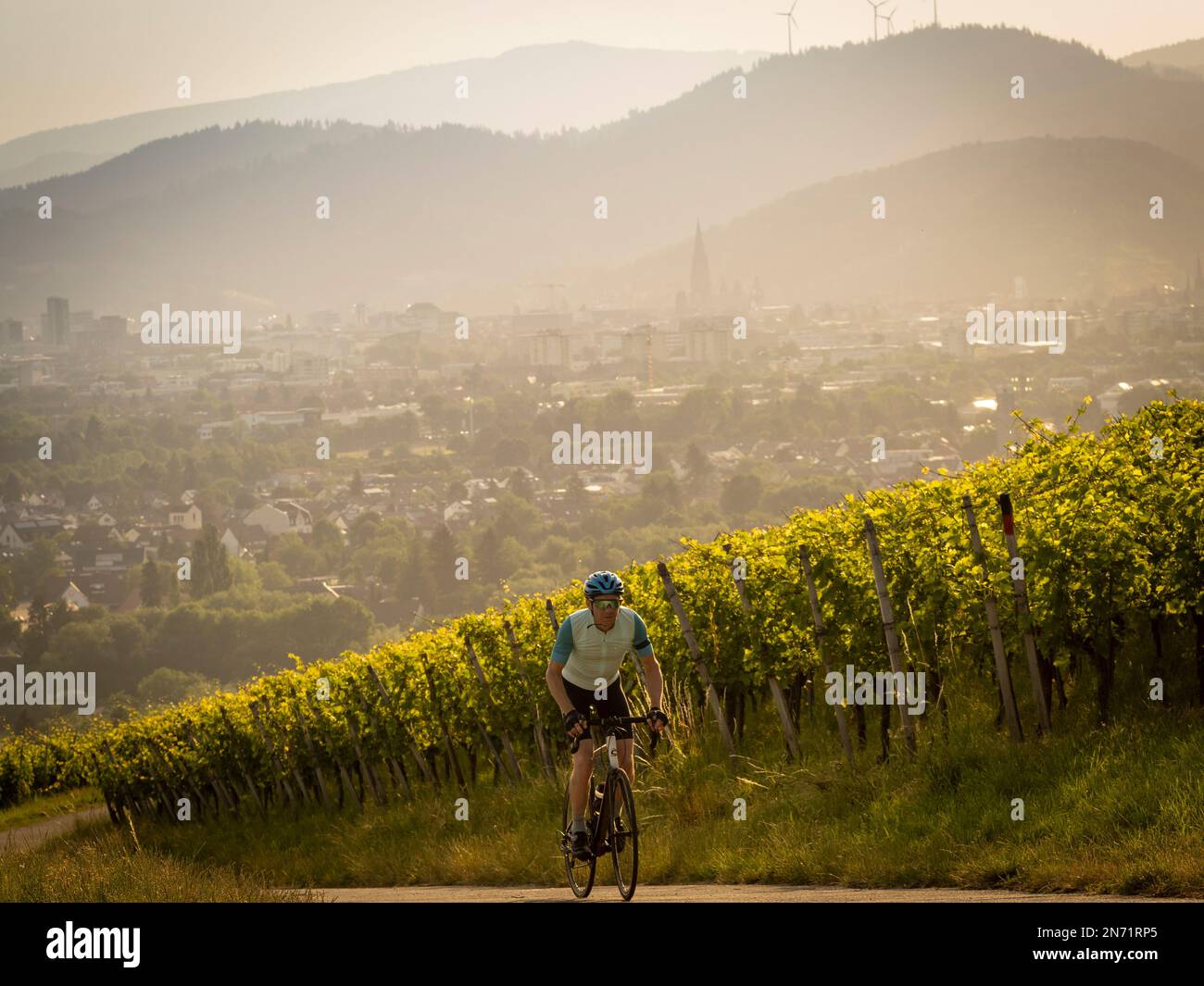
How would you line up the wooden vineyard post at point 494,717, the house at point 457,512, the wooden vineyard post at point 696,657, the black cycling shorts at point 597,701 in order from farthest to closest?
the house at point 457,512, the wooden vineyard post at point 494,717, the wooden vineyard post at point 696,657, the black cycling shorts at point 597,701

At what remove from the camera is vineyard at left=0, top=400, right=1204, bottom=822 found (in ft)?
38.7

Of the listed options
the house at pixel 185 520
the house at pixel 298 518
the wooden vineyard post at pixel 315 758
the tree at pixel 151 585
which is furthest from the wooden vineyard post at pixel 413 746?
the house at pixel 185 520

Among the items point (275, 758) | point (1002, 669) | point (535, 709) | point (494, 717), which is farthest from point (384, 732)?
point (1002, 669)

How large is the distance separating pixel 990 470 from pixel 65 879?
10943mm

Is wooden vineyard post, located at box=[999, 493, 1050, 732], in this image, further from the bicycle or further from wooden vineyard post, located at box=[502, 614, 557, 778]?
wooden vineyard post, located at box=[502, 614, 557, 778]

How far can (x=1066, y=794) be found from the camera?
33.6 ft

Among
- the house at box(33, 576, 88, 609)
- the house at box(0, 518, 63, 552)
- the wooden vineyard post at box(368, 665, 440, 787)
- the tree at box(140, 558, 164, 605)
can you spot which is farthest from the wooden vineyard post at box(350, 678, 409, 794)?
the house at box(0, 518, 63, 552)

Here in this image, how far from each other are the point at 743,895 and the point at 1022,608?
369 centimetres

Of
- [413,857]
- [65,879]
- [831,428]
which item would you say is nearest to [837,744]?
Result: [413,857]

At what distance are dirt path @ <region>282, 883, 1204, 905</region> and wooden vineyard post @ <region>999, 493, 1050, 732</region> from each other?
2.58 m

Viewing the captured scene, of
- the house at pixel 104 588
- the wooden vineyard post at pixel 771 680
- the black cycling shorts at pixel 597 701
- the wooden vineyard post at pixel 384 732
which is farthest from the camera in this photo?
the house at pixel 104 588

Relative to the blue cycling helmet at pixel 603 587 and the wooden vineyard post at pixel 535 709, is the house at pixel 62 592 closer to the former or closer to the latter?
the wooden vineyard post at pixel 535 709

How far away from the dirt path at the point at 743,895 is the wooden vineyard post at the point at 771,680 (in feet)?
8.51

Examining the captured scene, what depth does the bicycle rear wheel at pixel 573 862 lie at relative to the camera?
33.1 feet
